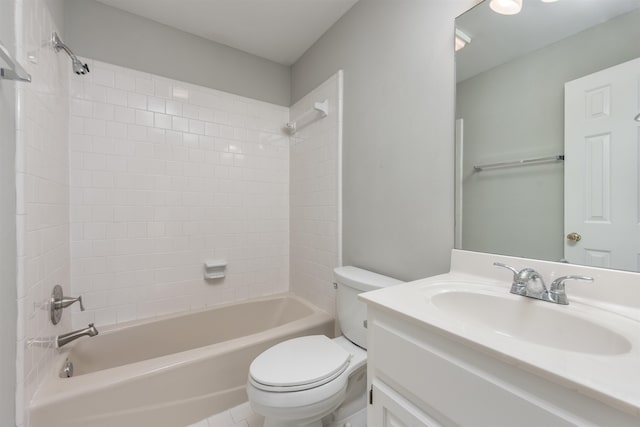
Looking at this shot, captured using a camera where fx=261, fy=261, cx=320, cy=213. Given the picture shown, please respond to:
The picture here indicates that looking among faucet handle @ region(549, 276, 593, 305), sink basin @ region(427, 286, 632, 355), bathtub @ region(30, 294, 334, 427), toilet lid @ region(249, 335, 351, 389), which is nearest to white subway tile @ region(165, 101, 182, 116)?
bathtub @ region(30, 294, 334, 427)

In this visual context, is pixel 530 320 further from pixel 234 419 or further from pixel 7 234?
pixel 7 234

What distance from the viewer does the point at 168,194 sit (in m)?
1.90

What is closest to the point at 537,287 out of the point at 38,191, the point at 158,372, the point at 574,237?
the point at 574,237

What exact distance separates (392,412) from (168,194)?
6.18 ft

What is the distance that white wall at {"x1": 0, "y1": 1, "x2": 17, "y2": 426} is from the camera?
0.87m

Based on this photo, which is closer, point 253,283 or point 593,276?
point 593,276

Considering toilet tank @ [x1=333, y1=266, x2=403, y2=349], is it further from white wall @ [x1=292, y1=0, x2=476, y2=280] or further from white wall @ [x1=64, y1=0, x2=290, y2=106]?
white wall @ [x1=64, y1=0, x2=290, y2=106]

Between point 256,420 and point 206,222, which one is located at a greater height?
point 206,222

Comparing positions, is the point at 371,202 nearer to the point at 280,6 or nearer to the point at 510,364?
the point at 510,364

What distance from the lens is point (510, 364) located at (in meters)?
0.52

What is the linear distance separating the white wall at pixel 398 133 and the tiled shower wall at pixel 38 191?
1.52m

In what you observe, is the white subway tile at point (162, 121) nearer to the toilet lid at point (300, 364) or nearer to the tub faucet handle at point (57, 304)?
the tub faucet handle at point (57, 304)

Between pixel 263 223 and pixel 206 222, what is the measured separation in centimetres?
47

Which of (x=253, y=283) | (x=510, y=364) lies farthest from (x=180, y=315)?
(x=510, y=364)
